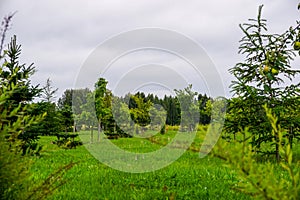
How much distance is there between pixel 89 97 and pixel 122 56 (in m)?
16.8

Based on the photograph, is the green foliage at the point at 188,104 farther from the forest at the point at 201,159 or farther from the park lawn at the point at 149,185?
the park lawn at the point at 149,185

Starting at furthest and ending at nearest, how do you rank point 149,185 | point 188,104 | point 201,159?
point 188,104, point 201,159, point 149,185

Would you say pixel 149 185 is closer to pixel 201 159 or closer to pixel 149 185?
pixel 149 185

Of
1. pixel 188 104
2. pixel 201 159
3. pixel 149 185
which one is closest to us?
pixel 149 185

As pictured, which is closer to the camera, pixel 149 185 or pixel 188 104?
pixel 149 185

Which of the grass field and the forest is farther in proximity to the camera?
the grass field

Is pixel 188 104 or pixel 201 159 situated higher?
pixel 188 104

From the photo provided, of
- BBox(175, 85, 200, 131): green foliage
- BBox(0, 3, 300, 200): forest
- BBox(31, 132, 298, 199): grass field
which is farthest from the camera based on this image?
BBox(175, 85, 200, 131): green foliage

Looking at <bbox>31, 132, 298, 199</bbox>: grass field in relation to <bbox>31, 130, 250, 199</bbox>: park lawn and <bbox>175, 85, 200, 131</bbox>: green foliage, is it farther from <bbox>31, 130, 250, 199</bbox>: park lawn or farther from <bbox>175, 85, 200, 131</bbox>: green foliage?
<bbox>175, 85, 200, 131</bbox>: green foliage

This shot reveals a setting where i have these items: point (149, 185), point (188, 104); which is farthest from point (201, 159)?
point (188, 104)

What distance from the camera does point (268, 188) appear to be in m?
1.46

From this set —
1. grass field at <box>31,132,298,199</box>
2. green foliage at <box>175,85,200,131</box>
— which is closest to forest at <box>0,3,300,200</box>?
grass field at <box>31,132,298,199</box>

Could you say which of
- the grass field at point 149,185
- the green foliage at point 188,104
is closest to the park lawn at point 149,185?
the grass field at point 149,185

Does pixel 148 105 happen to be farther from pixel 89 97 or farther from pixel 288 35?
pixel 288 35
